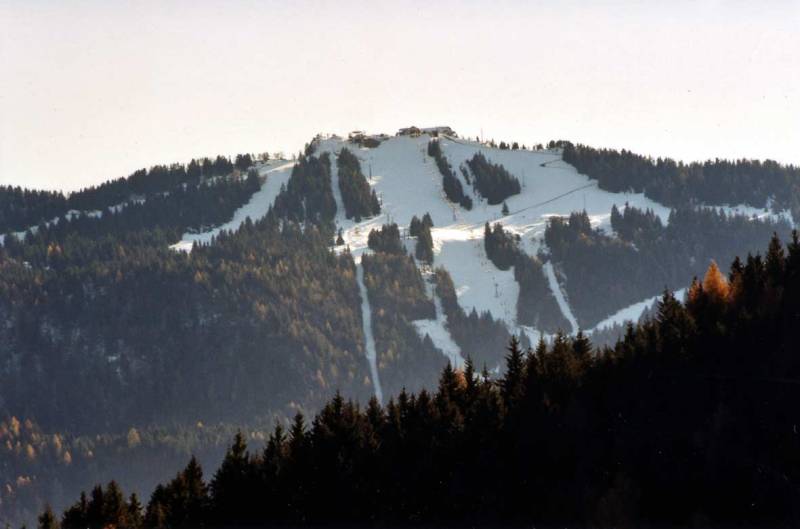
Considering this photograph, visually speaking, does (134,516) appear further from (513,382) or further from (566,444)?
(513,382)

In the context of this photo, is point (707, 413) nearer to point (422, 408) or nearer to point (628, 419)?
point (628, 419)

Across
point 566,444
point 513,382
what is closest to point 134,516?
point 566,444

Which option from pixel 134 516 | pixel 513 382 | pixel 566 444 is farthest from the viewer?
pixel 513 382

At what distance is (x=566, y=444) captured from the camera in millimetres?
116250

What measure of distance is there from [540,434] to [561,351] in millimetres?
12269

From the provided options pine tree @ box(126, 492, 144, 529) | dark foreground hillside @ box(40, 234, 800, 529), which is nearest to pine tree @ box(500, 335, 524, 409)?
dark foreground hillside @ box(40, 234, 800, 529)

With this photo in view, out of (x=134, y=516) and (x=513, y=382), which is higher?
(x=513, y=382)

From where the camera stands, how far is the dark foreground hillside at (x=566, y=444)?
10538cm

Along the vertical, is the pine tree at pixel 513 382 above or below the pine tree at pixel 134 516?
above

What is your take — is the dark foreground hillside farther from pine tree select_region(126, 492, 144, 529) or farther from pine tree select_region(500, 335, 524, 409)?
pine tree select_region(126, 492, 144, 529)

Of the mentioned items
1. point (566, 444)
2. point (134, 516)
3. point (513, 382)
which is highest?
point (513, 382)

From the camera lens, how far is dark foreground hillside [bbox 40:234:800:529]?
10538cm

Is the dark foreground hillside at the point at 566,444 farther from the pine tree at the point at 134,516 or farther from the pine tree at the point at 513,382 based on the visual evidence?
the pine tree at the point at 134,516

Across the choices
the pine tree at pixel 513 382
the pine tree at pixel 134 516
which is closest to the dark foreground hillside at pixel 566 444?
the pine tree at pixel 513 382
